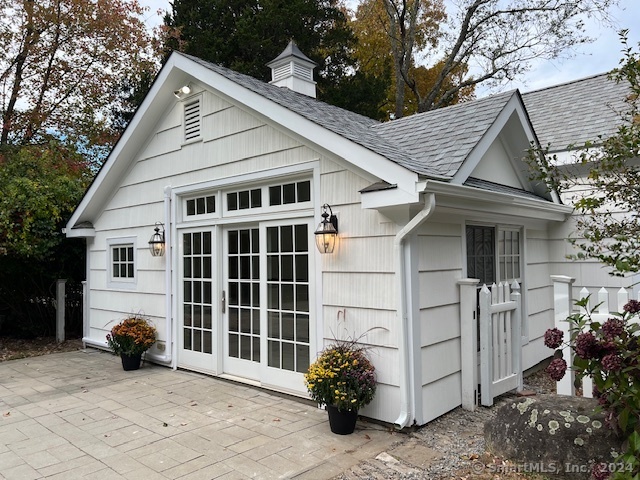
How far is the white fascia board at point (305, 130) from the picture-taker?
12.7 ft

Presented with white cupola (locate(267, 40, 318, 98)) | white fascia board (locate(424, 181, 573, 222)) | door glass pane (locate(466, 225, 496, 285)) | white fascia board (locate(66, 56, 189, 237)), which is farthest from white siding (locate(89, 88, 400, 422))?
white cupola (locate(267, 40, 318, 98))

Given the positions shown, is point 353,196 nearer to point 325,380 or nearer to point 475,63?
point 325,380

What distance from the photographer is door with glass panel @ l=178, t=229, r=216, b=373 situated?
6.03m

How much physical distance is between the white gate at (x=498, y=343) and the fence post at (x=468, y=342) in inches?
3.0

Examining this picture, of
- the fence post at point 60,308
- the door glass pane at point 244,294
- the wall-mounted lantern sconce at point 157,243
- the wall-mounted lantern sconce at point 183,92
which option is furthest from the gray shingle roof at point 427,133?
the fence post at point 60,308

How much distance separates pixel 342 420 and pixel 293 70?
571 cm

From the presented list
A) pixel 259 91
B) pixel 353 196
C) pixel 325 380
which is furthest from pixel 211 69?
pixel 325 380

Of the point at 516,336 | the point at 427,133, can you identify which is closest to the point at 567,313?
the point at 516,336

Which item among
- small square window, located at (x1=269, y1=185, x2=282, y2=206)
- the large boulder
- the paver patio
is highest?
small square window, located at (x1=269, y1=185, x2=282, y2=206)

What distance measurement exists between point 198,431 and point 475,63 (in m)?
16.2

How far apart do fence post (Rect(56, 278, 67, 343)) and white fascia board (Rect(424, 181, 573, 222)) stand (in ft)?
24.9

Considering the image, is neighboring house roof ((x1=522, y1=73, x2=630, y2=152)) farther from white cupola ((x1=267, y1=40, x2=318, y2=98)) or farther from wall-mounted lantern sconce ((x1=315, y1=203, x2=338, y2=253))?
wall-mounted lantern sconce ((x1=315, y1=203, x2=338, y2=253))

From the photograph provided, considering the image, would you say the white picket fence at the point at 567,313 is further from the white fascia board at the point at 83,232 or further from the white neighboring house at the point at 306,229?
the white fascia board at the point at 83,232

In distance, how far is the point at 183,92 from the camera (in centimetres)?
628
